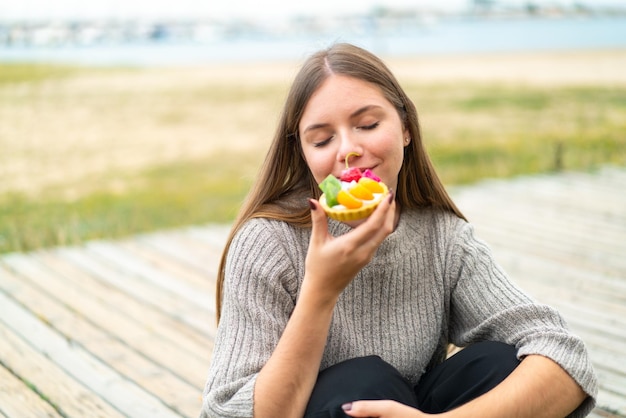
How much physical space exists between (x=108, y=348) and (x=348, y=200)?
1984 millimetres

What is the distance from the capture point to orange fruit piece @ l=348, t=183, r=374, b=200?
80.7 inches

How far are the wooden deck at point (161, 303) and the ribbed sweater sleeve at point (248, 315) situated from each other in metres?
0.97

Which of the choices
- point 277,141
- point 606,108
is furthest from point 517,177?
point 606,108

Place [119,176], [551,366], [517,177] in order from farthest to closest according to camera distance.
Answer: [119,176]
[517,177]
[551,366]

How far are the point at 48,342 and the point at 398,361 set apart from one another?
197 cm

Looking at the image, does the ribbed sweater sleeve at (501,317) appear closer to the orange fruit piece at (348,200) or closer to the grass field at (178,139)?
the orange fruit piece at (348,200)

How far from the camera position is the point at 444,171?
27.5ft

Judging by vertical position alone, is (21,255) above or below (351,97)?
below

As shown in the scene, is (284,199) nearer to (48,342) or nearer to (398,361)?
(398,361)

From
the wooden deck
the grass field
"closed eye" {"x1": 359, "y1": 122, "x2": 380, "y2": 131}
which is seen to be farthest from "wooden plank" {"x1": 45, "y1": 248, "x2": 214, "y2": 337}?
"closed eye" {"x1": 359, "y1": 122, "x2": 380, "y2": 131}

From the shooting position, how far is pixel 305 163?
8.20 ft

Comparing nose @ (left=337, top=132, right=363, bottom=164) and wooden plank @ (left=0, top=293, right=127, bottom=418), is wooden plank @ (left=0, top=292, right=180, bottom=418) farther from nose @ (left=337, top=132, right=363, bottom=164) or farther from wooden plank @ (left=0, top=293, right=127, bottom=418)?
nose @ (left=337, top=132, right=363, bottom=164)

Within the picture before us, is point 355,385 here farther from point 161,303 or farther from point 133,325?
point 161,303

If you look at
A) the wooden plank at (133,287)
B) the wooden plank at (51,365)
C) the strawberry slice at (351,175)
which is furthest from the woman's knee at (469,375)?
the wooden plank at (133,287)
